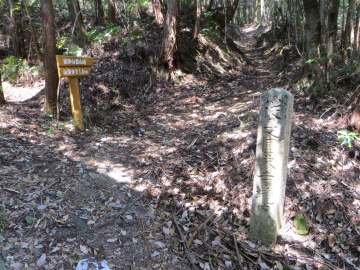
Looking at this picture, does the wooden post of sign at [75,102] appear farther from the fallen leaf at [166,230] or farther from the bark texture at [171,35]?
the bark texture at [171,35]

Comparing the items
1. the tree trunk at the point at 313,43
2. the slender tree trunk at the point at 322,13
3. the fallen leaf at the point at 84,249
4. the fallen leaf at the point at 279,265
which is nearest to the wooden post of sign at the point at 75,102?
the fallen leaf at the point at 84,249

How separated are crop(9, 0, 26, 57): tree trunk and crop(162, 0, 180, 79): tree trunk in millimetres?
6000

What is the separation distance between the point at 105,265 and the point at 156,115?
219 inches

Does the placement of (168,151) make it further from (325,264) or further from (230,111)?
(325,264)

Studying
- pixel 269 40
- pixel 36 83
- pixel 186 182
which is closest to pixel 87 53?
pixel 36 83

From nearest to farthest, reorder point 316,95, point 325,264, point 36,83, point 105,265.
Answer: point 105,265
point 325,264
point 316,95
point 36,83

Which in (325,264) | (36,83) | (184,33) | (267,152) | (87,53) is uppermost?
(184,33)

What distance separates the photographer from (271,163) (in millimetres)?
2973

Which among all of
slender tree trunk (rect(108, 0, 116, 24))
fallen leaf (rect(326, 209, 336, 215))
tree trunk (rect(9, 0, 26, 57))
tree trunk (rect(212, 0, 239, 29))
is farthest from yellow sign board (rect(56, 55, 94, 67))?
tree trunk (rect(212, 0, 239, 29))

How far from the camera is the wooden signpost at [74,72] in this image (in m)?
5.38

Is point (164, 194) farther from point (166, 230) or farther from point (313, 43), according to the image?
point (313, 43)

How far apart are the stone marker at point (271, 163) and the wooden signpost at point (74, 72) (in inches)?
178

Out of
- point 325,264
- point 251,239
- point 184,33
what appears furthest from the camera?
point 184,33

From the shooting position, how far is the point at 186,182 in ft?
14.6
